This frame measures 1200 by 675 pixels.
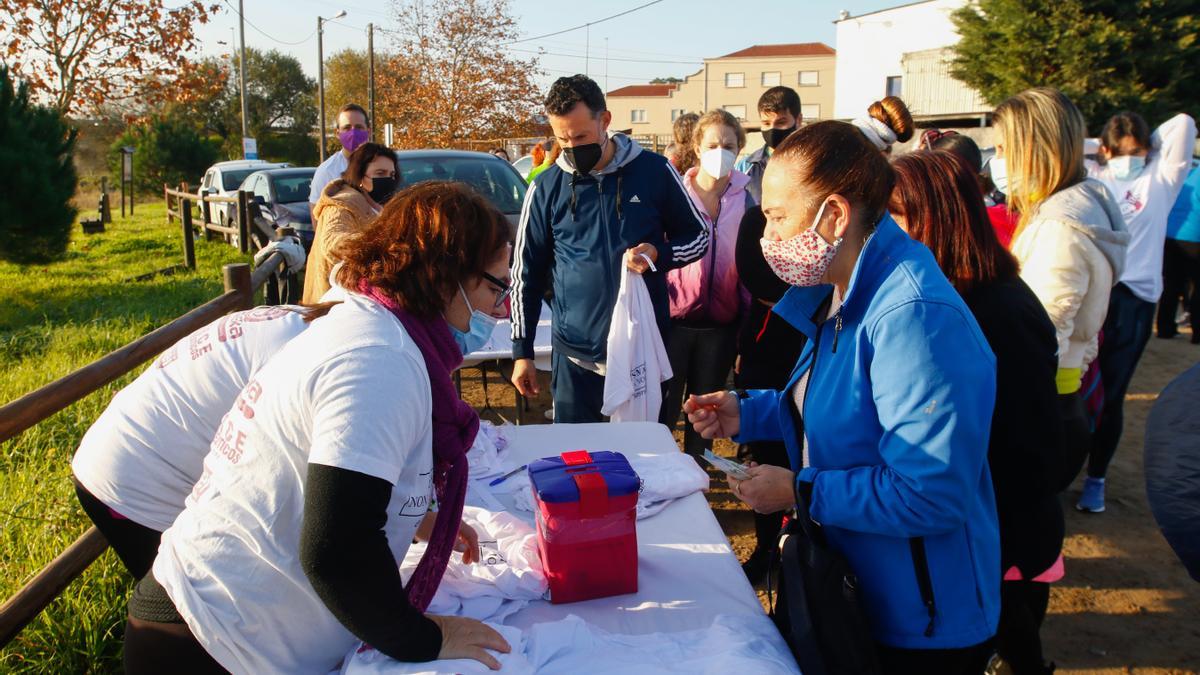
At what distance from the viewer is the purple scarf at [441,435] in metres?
1.59

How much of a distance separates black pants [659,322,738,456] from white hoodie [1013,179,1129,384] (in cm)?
147

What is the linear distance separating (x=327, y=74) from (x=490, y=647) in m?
45.2

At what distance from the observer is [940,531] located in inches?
A: 60.9

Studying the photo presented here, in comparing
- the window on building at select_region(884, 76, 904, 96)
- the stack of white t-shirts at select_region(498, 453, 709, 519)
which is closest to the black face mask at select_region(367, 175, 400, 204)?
the stack of white t-shirts at select_region(498, 453, 709, 519)

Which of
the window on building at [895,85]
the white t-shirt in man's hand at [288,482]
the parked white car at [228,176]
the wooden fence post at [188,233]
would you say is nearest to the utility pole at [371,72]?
the parked white car at [228,176]

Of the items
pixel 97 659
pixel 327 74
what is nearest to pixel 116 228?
pixel 97 659

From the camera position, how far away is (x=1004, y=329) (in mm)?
1872

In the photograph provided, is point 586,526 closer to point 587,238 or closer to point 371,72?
point 587,238

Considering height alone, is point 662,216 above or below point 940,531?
above

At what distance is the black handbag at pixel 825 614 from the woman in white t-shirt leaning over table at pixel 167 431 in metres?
1.31

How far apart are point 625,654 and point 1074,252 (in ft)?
6.95

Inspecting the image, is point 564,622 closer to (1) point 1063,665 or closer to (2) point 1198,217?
(1) point 1063,665

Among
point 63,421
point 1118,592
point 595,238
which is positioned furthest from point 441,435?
point 63,421

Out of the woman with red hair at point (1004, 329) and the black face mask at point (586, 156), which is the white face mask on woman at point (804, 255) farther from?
the black face mask at point (586, 156)
